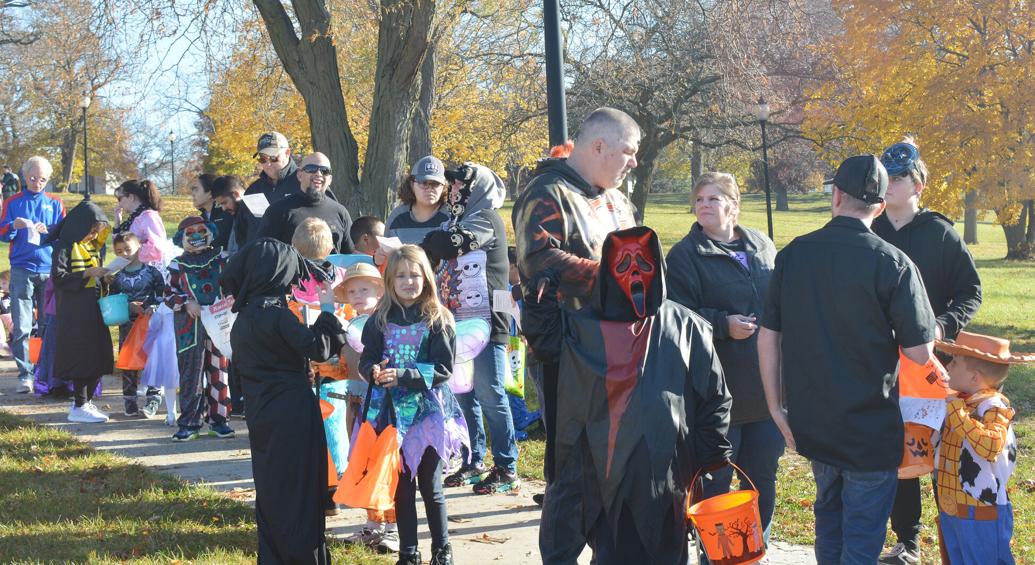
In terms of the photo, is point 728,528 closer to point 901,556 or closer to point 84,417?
point 901,556

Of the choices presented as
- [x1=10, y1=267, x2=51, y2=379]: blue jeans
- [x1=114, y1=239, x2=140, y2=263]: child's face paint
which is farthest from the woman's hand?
[x1=10, y1=267, x2=51, y2=379]: blue jeans

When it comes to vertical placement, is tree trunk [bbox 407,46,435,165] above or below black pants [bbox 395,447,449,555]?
above

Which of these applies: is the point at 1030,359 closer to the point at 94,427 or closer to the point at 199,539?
the point at 199,539

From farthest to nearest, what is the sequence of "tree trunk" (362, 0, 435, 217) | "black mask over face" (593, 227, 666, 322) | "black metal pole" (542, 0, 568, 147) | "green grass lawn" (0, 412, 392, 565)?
"tree trunk" (362, 0, 435, 217) < "black metal pole" (542, 0, 568, 147) < "green grass lawn" (0, 412, 392, 565) < "black mask over face" (593, 227, 666, 322)

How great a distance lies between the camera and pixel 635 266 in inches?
137

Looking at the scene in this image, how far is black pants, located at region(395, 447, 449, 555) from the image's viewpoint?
4.85m

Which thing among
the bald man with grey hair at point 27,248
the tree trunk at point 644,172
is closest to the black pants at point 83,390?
the bald man with grey hair at point 27,248

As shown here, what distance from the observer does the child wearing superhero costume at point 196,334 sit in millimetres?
7879

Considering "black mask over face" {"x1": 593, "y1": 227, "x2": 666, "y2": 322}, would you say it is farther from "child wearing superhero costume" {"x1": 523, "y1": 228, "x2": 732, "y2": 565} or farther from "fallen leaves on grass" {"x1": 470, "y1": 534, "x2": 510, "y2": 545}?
"fallen leaves on grass" {"x1": 470, "y1": 534, "x2": 510, "y2": 545}

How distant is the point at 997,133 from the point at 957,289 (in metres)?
10.0

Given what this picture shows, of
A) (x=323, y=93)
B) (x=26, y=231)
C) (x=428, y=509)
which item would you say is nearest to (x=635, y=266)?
(x=428, y=509)

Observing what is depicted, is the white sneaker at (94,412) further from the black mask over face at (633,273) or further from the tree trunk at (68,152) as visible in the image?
the tree trunk at (68,152)

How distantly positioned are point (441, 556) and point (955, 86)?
11910mm

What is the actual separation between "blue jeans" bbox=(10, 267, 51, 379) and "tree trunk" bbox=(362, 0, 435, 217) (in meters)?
3.56
